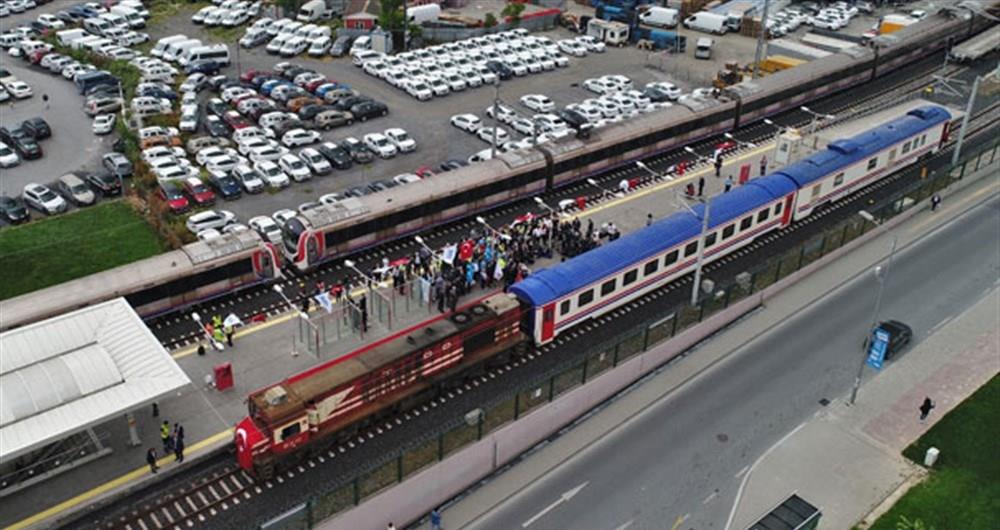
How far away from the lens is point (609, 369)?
44.4m

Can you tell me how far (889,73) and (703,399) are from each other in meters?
55.4

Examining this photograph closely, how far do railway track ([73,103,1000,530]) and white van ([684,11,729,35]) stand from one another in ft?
160

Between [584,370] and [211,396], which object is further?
[584,370]

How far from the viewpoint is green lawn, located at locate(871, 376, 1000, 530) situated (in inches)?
1507

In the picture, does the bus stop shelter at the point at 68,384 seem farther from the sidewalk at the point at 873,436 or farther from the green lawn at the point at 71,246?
the sidewalk at the point at 873,436

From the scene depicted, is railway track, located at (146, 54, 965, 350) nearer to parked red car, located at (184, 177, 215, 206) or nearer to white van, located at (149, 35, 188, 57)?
parked red car, located at (184, 177, 215, 206)

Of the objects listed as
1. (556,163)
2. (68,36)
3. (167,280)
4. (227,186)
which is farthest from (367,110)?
(68,36)

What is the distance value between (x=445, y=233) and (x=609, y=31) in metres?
47.4

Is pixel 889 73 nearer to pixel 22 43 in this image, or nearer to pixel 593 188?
pixel 593 188

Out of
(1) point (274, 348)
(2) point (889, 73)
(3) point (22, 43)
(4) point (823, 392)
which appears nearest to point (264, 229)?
(1) point (274, 348)

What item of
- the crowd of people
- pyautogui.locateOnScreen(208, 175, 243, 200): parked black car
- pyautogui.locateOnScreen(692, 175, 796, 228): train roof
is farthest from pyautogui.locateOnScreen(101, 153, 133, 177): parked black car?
pyautogui.locateOnScreen(692, 175, 796, 228): train roof

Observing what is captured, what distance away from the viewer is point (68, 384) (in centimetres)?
3644

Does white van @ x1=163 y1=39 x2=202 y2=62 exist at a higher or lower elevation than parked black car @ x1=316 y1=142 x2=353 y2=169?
higher

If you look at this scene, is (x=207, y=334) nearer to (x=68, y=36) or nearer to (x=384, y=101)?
(x=384, y=101)
